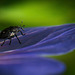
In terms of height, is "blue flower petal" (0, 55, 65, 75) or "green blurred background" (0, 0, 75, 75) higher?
"blue flower petal" (0, 55, 65, 75)

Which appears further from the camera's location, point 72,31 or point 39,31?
point 39,31

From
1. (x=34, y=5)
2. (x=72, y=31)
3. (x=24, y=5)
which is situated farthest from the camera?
(x=24, y=5)

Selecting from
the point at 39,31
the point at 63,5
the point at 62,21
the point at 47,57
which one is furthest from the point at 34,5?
the point at 47,57

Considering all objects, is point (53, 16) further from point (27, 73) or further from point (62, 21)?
point (27, 73)

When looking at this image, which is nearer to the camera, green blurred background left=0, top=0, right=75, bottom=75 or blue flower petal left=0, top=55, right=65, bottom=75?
blue flower petal left=0, top=55, right=65, bottom=75

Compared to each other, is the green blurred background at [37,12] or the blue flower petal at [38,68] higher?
the blue flower petal at [38,68]

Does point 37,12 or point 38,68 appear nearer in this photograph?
point 38,68

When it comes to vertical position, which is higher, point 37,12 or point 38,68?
point 38,68

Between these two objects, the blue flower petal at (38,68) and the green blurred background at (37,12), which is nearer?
the blue flower petal at (38,68)
